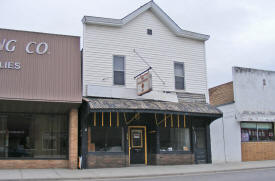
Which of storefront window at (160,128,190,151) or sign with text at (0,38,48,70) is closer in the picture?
sign with text at (0,38,48,70)

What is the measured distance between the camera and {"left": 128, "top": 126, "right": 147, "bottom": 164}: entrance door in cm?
1955

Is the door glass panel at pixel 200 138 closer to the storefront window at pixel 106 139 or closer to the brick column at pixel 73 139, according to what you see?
the storefront window at pixel 106 139

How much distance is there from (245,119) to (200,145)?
154 inches

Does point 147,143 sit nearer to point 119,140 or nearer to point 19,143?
point 119,140

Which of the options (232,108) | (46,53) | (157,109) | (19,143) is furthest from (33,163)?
(232,108)

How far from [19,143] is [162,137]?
765cm

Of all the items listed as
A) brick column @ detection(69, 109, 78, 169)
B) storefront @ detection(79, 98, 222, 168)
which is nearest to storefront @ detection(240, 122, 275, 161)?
storefront @ detection(79, 98, 222, 168)

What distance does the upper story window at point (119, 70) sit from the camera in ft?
63.8

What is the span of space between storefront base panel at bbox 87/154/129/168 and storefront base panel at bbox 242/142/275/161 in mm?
8552

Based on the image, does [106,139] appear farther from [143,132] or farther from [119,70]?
[119,70]

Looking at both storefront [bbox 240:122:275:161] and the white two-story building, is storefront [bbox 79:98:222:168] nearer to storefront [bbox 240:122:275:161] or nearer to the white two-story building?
the white two-story building

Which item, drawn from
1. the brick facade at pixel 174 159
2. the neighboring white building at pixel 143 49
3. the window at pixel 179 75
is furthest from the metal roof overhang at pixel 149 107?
the brick facade at pixel 174 159

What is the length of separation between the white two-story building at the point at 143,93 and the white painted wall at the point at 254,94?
2670 millimetres

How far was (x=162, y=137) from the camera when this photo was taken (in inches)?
778
